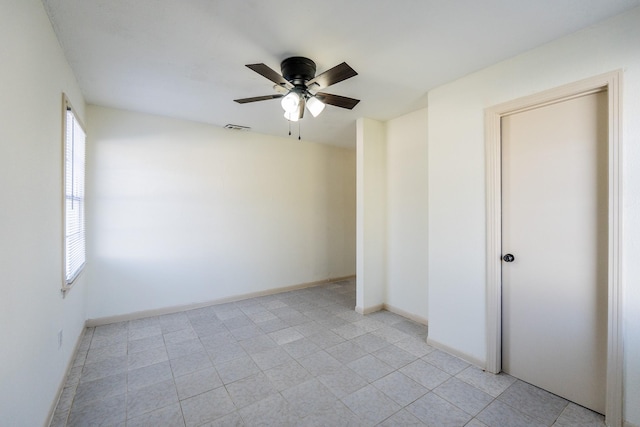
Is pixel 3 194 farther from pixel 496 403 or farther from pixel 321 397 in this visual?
pixel 496 403

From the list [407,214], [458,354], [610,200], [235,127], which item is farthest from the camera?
[235,127]

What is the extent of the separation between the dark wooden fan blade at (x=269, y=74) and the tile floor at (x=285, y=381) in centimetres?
240

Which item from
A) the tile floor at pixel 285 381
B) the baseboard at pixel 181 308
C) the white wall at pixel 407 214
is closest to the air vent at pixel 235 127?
the white wall at pixel 407 214

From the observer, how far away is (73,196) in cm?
275

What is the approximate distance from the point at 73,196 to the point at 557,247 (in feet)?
14.2

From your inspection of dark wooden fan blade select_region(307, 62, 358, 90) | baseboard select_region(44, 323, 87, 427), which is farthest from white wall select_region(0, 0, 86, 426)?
dark wooden fan blade select_region(307, 62, 358, 90)

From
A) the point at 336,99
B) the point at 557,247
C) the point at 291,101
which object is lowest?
the point at 557,247

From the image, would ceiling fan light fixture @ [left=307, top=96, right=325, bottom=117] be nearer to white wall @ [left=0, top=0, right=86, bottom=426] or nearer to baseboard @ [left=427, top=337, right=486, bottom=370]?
white wall @ [left=0, top=0, right=86, bottom=426]

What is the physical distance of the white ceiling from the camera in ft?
5.61

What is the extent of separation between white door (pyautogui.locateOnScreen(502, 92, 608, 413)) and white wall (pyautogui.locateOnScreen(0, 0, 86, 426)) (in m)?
3.25

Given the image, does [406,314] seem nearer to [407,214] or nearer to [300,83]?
[407,214]

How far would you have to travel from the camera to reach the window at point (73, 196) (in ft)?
7.90

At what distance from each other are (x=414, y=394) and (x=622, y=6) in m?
2.92

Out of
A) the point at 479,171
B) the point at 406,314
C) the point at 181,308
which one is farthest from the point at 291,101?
the point at 181,308
